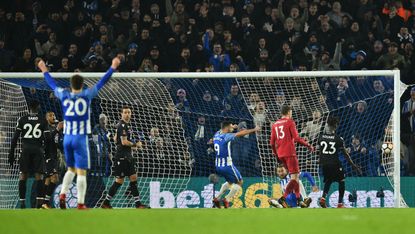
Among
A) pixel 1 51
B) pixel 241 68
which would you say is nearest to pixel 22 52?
pixel 1 51

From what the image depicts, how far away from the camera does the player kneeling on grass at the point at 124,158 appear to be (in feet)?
55.3

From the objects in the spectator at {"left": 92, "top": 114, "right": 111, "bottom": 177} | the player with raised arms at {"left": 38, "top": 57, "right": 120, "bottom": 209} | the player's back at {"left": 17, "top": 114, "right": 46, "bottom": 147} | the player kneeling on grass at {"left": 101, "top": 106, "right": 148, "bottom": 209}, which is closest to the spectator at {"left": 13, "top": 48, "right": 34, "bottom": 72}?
the spectator at {"left": 92, "top": 114, "right": 111, "bottom": 177}

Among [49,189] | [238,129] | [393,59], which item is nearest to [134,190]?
[49,189]

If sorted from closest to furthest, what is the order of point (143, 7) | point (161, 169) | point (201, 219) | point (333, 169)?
point (201, 219) → point (333, 169) → point (161, 169) → point (143, 7)

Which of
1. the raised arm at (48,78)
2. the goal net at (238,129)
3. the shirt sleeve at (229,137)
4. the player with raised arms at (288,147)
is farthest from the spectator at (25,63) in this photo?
the raised arm at (48,78)

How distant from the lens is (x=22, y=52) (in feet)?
73.6

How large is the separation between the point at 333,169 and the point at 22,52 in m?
8.11

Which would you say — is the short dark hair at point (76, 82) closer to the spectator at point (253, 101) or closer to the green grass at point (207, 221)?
the green grass at point (207, 221)

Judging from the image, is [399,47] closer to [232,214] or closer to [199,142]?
[199,142]

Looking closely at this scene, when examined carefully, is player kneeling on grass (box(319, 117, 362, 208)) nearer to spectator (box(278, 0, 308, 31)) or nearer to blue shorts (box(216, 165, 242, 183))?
blue shorts (box(216, 165, 242, 183))

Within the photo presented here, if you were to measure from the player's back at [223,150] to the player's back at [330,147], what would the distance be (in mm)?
1612

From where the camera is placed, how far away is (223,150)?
17.7 meters

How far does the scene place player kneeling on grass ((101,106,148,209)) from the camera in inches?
664

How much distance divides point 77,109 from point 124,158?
3767 mm
